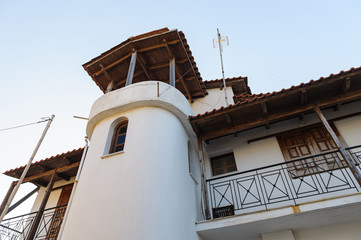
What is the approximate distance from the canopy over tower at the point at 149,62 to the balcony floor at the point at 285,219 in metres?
5.13

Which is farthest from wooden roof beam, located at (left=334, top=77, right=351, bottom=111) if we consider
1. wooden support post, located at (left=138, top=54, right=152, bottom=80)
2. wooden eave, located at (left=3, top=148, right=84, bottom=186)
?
wooden eave, located at (left=3, top=148, right=84, bottom=186)

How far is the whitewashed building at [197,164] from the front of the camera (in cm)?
544

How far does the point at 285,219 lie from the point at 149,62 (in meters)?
7.92

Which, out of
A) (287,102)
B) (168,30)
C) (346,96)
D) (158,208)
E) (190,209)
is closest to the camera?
(158,208)

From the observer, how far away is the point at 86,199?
225 inches

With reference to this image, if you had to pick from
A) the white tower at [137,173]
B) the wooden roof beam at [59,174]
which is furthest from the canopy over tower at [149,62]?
the wooden roof beam at [59,174]

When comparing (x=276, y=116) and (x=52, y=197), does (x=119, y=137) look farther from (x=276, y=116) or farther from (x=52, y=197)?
(x=52, y=197)

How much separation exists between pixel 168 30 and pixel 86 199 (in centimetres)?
681

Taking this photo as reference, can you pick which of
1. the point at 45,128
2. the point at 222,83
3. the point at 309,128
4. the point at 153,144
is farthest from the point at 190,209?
the point at 222,83

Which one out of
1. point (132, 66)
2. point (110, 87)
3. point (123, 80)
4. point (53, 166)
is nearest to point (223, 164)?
point (132, 66)

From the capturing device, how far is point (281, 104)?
745cm

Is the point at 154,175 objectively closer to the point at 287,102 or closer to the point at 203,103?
the point at 287,102

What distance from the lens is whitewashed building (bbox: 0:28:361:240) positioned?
5438mm

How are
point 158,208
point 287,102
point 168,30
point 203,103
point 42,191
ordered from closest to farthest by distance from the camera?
point 158,208, point 287,102, point 168,30, point 42,191, point 203,103
